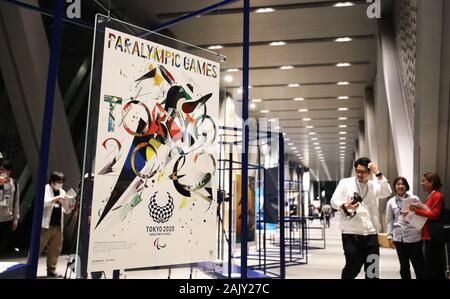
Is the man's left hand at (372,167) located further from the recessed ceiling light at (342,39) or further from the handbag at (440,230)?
the recessed ceiling light at (342,39)

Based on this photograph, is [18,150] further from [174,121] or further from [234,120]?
[234,120]

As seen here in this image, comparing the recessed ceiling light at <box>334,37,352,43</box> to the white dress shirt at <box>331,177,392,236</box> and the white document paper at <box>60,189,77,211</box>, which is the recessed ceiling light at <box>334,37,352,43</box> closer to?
the white dress shirt at <box>331,177,392,236</box>

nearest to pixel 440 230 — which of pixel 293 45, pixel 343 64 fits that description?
pixel 293 45

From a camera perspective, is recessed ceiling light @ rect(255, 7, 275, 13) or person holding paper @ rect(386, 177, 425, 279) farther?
recessed ceiling light @ rect(255, 7, 275, 13)

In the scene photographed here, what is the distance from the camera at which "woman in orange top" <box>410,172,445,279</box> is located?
4.57m

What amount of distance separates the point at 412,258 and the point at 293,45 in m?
6.29

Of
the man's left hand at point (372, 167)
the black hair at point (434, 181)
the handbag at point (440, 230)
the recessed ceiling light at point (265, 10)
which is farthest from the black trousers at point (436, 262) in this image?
the recessed ceiling light at point (265, 10)

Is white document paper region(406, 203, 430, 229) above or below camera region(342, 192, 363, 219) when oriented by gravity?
below

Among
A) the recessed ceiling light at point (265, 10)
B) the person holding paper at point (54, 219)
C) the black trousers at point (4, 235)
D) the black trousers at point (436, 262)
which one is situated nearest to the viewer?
the black trousers at point (436, 262)

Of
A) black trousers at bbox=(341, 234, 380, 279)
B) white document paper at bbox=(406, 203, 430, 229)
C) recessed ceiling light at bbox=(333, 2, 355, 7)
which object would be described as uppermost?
recessed ceiling light at bbox=(333, 2, 355, 7)

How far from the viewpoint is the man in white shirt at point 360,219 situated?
360 cm

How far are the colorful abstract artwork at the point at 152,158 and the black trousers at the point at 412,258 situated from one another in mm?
2963

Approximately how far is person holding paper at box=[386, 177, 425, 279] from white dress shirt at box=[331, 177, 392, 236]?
0.87 m

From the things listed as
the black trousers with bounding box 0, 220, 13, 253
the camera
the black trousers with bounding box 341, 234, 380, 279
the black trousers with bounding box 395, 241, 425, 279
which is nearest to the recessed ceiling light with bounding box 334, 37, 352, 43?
the black trousers with bounding box 395, 241, 425, 279
